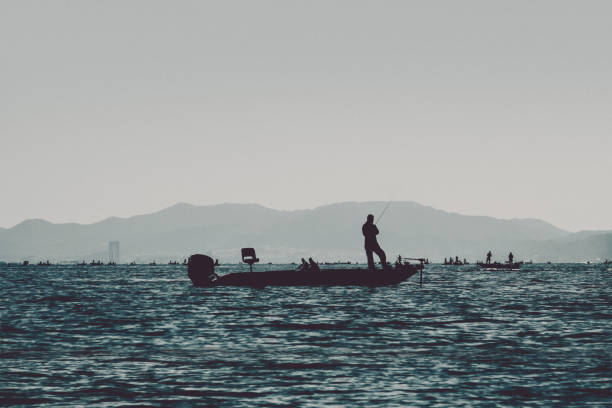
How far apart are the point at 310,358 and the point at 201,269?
40827mm

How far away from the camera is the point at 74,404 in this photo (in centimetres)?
1681

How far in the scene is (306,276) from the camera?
62250mm

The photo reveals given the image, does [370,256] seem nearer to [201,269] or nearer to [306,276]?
[306,276]

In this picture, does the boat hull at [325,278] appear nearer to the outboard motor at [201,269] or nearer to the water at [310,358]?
the outboard motor at [201,269]

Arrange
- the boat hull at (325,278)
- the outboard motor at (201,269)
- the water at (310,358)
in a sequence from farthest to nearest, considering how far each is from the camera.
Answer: the outboard motor at (201,269), the boat hull at (325,278), the water at (310,358)

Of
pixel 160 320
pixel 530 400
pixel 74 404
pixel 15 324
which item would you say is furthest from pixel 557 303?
pixel 74 404

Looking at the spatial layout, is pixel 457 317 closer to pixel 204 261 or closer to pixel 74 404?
Result: pixel 74 404

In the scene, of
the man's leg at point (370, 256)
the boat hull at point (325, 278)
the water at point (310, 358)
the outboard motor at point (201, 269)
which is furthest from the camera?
the outboard motor at point (201, 269)

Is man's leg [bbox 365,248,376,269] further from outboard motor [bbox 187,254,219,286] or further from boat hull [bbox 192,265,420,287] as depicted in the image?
outboard motor [bbox 187,254,219,286]

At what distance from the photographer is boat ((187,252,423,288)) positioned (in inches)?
2334

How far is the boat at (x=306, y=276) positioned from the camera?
194 ft

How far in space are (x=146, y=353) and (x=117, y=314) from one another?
17.7 m

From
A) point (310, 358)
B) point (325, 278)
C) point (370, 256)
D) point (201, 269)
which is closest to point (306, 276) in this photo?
point (325, 278)

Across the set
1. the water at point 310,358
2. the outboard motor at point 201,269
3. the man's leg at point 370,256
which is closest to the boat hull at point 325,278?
the outboard motor at point 201,269
